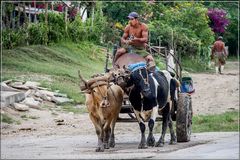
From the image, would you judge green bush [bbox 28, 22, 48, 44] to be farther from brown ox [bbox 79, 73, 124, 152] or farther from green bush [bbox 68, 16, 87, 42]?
brown ox [bbox 79, 73, 124, 152]

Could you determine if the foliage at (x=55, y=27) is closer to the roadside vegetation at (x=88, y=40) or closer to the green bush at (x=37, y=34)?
the roadside vegetation at (x=88, y=40)

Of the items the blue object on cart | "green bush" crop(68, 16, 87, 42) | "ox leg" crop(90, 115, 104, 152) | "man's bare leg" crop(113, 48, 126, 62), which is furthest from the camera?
"green bush" crop(68, 16, 87, 42)

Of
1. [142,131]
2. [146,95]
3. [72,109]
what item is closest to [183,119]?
[142,131]

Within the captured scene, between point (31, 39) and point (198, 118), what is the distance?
13384 millimetres

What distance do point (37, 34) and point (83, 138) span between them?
1567cm

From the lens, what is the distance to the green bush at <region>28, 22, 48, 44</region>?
33406 mm

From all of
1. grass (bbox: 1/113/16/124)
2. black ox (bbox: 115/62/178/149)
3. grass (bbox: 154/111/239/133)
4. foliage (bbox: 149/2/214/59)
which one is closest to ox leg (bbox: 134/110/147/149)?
black ox (bbox: 115/62/178/149)

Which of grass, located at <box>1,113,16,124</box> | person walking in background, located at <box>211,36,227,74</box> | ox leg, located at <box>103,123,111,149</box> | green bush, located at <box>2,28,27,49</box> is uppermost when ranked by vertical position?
green bush, located at <box>2,28,27,49</box>

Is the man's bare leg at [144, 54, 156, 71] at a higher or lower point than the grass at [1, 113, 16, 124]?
higher

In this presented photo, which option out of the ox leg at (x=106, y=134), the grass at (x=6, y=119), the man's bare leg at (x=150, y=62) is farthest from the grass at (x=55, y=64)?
the ox leg at (x=106, y=134)

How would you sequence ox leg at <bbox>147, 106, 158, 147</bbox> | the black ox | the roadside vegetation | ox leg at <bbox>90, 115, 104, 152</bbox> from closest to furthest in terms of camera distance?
ox leg at <bbox>90, 115, 104, 152</bbox> → the black ox → ox leg at <bbox>147, 106, 158, 147</bbox> → the roadside vegetation

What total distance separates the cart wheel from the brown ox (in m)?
2.05

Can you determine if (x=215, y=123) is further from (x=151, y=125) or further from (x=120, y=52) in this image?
(x=151, y=125)

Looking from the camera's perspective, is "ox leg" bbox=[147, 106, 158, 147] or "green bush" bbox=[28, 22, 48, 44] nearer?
"ox leg" bbox=[147, 106, 158, 147]
